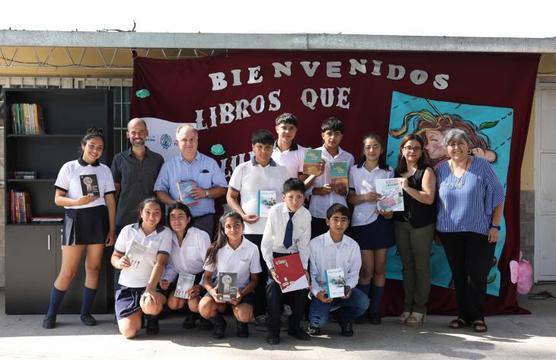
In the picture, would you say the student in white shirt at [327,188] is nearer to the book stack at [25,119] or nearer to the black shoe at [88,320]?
the black shoe at [88,320]

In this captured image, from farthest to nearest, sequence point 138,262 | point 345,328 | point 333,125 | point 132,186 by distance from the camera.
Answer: point 132,186, point 333,125, point 345,328, point 138,262

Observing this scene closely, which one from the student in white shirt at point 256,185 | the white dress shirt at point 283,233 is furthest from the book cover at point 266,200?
the white dress shirt at point 283,233

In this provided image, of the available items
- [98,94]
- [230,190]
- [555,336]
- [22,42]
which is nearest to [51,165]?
[98,94]

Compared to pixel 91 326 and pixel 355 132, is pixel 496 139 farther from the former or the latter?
pixel 91 326

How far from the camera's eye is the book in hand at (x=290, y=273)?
225 inches

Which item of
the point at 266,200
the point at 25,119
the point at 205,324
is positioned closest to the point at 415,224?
the point at 266,200

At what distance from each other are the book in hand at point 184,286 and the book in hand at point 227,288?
0.31 metres

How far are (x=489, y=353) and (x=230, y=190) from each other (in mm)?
2630

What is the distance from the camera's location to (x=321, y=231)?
636 centimetres

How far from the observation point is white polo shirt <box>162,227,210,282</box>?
5992 mm

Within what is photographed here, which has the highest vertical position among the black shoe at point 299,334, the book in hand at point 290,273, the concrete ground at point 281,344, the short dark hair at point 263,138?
the short dark hair at point 263,138

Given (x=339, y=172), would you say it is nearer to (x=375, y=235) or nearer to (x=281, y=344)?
(x=375, y=235)

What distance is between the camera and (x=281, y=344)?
574 centimetres

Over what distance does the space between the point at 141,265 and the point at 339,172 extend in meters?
1.99
